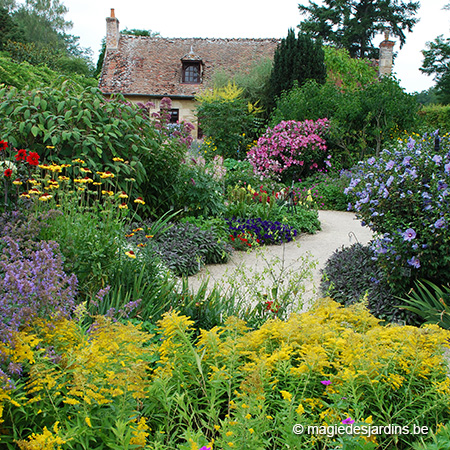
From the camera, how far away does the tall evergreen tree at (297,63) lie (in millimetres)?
17156

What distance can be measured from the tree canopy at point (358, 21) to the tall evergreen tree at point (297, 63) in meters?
11.3

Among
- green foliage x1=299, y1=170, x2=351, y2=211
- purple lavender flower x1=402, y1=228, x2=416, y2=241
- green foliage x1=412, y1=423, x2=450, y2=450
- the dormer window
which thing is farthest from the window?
green foliage x1=412, y1=423, x2=450, y2=450

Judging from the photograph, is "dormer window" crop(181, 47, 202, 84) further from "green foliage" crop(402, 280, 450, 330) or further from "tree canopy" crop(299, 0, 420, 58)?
"green foliage" crop(402, 280, 450, 330)

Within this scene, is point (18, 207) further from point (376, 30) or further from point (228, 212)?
Answer: point (376, 30)

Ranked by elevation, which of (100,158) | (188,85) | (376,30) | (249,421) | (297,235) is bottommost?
(297,235)

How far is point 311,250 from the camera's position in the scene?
6.74m

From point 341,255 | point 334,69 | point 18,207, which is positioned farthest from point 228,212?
point 334,69

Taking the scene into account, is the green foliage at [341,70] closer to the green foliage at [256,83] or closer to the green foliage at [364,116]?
the green foliage at [256,83]

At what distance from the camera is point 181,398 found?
1634 millimetres

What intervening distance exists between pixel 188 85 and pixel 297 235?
1615cm

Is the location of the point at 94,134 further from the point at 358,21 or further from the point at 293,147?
the point at 358,21

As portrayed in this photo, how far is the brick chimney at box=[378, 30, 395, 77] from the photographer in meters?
20.5

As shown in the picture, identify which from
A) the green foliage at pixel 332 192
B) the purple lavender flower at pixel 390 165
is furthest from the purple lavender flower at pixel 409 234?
the green foliage at pixel 332 192

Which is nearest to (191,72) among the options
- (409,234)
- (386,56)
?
(386,56)
